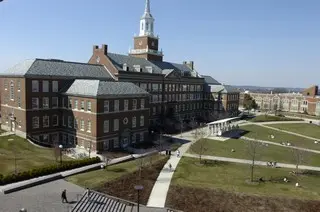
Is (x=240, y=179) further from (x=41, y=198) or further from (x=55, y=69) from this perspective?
(x=55, y=69)

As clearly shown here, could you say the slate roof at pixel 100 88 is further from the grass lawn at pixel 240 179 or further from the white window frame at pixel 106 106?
the grass lawn at pixel 240 179

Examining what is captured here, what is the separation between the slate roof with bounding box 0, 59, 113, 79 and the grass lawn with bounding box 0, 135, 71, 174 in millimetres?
10440

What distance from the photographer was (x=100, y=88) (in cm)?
4347

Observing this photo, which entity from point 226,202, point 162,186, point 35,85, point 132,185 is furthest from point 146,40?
point 226,202

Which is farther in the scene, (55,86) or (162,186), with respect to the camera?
(55,86)

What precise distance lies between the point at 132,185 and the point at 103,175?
14.8 ft

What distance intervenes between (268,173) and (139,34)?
4931cm

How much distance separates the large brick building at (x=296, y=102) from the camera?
12231 cm

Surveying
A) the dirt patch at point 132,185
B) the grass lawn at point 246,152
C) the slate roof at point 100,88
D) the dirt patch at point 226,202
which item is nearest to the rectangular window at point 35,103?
the slate roof at point 100,88

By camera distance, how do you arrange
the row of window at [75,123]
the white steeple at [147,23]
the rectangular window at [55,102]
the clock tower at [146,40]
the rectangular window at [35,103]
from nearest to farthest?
the row of window at [75,123] → the rectangular window at [35,103] → the rectangular window at [55,102] → the white steeple at [147,23] → the clock tower at [146,40]

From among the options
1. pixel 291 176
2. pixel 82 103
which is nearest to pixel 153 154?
pixel 82 103

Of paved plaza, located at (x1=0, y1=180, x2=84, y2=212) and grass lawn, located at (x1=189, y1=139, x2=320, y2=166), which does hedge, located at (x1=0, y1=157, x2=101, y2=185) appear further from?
grass lawn, located at (x1=189, y1=139, x2=320, y2=166)

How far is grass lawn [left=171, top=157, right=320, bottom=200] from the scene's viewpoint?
3052 centimetres

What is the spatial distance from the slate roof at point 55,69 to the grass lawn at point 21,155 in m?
10.4
